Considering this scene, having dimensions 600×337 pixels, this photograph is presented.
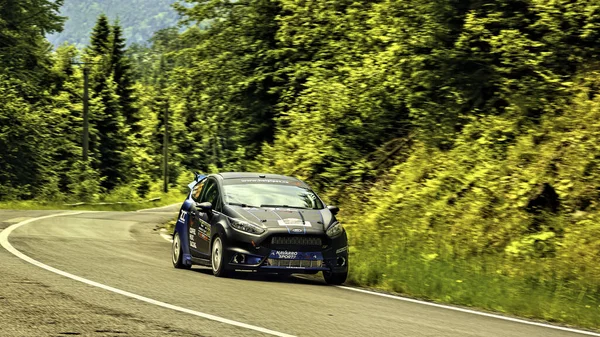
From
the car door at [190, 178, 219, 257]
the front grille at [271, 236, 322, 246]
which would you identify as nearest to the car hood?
the front grille at [271, 236, 322, 246]

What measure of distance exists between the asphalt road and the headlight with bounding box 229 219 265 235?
2.33 feet

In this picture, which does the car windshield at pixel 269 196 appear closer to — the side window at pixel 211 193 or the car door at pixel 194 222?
the side window at pixel 211 193

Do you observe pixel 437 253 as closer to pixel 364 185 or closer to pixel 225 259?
pixel 225 259

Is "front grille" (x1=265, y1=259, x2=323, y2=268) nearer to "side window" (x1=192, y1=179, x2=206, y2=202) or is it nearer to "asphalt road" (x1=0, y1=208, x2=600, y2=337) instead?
"asphalt road" (x1=0, y1=208, x2=600, y2=337)

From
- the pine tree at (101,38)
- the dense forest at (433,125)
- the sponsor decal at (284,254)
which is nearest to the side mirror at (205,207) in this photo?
the sponsor decal at (284,254)

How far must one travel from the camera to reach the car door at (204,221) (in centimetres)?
1448

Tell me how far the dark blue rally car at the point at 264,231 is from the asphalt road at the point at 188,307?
0.28 metres

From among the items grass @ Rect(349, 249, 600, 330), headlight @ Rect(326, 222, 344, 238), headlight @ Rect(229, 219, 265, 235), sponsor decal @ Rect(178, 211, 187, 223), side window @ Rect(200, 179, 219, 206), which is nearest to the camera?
grass @ Rect(349, 249, 600, 330)

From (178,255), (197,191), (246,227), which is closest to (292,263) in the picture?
(246,227)

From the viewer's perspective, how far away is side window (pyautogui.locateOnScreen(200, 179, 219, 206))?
14883mm

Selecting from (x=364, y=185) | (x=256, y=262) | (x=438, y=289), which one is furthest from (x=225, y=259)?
(x=364, y=185)

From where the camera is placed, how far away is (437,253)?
16.4m

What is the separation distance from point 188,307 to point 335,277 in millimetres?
4042

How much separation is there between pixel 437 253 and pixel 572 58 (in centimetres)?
571
